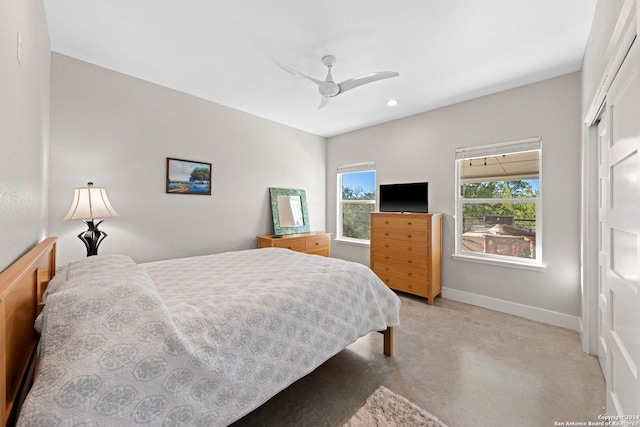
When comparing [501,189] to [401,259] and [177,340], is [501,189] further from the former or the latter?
[177,340]

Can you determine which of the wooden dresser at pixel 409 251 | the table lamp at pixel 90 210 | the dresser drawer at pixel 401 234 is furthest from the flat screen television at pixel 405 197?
the table lamp at pixel 90 210

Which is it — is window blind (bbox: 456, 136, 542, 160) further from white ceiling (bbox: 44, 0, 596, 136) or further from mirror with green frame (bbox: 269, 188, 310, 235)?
mirror with green frame (bbox: 269, 188, 310, 235)

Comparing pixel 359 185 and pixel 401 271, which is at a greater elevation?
pixel 359 185

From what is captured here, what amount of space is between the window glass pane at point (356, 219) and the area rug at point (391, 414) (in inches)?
122

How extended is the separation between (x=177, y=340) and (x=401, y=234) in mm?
3058

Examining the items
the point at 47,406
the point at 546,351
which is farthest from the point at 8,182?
the point at 546,351

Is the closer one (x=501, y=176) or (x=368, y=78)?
(x=368, y=78)

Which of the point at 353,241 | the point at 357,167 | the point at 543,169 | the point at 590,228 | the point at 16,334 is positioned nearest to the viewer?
the point at 16,334

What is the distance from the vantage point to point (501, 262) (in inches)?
120

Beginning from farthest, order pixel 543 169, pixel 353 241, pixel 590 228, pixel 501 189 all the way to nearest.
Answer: pixel 353 241, pixel 501 189, pixel 543 169, pixel 590 228

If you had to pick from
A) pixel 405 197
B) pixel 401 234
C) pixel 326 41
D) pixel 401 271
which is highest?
pixel 326 41

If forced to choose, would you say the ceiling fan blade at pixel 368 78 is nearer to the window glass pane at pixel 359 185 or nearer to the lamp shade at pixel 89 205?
the window glass pane at pixel 359 185

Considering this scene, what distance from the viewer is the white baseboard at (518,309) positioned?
2.64 metres

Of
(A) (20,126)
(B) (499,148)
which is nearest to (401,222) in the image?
(B) (499,148)
